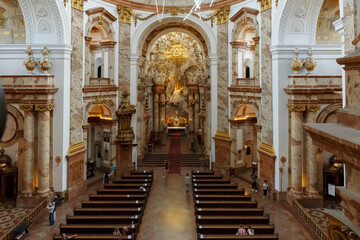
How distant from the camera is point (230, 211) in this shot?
14.0 m

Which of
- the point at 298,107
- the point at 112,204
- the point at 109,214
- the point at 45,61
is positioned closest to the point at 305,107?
the point at 298,107

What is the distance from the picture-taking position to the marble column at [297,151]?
1650 cm

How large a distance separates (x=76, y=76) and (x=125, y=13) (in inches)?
283

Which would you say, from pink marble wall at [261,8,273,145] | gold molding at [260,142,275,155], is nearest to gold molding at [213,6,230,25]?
pink marble wall at [261,8,273,145]

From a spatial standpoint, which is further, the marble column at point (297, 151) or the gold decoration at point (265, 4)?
the gold decoration at point (265, 4)

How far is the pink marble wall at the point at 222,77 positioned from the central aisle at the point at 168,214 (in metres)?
5.55

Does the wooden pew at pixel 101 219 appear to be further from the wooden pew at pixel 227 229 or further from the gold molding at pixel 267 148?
the gold molding at pixel 267 148

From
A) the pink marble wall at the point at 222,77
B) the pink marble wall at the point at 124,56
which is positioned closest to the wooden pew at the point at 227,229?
the pink marble wall at the point at 222,77

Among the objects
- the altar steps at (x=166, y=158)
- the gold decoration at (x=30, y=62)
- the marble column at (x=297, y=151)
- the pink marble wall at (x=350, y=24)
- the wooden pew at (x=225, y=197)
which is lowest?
the wooden pew at (x=225, y=197)

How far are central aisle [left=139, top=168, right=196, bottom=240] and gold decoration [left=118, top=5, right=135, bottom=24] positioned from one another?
40.0ft

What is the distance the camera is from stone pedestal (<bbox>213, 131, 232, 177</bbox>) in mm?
22766

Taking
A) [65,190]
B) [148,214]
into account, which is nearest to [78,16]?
[65,190]

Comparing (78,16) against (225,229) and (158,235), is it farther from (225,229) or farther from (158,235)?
(225,229)

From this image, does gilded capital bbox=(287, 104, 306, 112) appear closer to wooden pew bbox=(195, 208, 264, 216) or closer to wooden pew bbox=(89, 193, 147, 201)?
wooden pew bbox=(195, 208, 264, 216)
